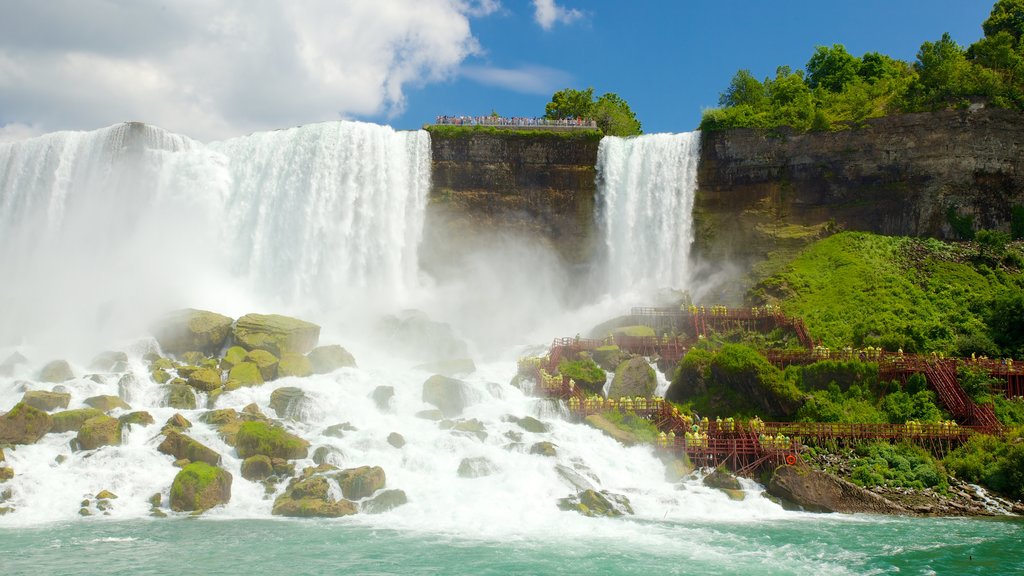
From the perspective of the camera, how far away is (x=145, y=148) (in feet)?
175

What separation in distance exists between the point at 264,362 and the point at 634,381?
16656 mm

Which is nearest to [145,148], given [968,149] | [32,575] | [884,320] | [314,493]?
[314,493]

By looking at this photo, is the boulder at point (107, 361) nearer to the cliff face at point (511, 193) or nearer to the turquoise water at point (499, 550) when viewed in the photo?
the turquoise water at point (499, 550)

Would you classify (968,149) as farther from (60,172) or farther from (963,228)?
(60,172)

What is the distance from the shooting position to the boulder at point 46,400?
2972cm

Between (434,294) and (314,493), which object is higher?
(434,294)

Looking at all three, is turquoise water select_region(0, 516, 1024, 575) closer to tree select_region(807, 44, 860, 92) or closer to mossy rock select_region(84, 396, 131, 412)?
mossy rock select_region(84, 396, 131, 412)

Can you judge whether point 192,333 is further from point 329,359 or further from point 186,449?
point 186,449

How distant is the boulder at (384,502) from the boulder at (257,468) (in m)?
3.79

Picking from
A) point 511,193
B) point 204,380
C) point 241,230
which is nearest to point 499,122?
point 511,193

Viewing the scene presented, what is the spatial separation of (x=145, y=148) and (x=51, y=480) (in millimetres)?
33689

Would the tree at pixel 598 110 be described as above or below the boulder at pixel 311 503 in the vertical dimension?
above

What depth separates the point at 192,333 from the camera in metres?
38.5

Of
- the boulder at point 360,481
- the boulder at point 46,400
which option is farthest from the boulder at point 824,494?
the boulder at point 46,400
